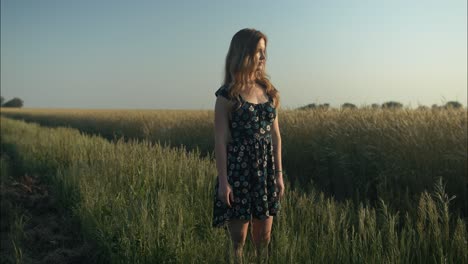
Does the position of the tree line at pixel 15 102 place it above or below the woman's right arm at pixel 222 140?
above

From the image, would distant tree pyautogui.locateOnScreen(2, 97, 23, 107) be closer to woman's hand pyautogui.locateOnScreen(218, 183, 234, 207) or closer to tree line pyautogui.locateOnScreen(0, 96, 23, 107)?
tree line pyautogui.locateOnScreen(0, 96, 23, 107)

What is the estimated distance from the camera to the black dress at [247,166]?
8.60ft

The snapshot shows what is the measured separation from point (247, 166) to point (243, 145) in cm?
14

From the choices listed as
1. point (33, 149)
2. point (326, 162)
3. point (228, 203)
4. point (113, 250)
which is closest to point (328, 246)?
point (228, 203)

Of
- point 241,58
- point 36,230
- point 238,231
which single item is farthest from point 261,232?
point 36,230

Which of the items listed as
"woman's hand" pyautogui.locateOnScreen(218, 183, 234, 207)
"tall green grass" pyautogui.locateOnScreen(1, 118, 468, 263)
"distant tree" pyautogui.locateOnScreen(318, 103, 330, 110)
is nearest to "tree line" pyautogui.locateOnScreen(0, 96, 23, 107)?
"distant tree" pyautogui.locateOnScreen(318, 103, 330, 110)

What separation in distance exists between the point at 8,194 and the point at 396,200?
16.5 ft

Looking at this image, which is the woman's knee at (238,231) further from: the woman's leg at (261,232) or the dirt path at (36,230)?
the dirt path at (36,230)

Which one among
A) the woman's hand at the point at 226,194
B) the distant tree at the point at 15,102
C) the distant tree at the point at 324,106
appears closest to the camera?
the woman's hand at the point at 226,194

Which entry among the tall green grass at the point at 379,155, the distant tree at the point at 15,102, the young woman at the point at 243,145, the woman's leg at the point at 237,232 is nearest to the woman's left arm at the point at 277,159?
the young woman at the point at 243,145

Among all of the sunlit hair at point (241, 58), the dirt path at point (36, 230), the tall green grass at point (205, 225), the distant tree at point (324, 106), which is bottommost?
the dirt path at point (36, 230)

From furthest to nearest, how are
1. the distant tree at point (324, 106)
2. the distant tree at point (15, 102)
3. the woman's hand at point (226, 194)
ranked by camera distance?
the distant tree at point (15, 102) → the distant tree at point (324, 106) → the woman's hand at point (226, 194)

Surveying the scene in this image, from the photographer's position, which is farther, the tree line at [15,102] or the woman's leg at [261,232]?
the tree line at [15,102]

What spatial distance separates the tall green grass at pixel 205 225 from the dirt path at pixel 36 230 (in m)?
0.21
